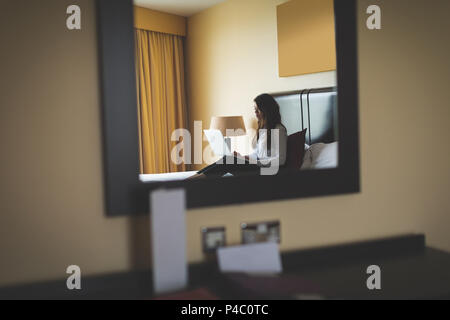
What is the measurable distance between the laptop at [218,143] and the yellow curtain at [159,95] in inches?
26.8

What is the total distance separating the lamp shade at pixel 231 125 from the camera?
3809 mm

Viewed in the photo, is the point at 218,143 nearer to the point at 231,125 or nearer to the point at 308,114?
the point at 231,125

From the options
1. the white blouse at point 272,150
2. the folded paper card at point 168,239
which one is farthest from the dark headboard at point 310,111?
the folded paper card at point 168,239

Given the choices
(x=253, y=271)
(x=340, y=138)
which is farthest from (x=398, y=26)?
(x=253, y=271)

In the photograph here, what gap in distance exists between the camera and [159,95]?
4789 millimetres

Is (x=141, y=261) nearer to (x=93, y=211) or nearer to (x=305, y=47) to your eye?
(x=93, y=211)

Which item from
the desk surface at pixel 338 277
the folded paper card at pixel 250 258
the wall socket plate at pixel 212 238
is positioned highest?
the wall socket plate at pixel 212 238

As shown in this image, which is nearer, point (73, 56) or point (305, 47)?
point (73, 56)

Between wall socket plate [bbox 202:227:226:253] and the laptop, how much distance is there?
2940 mm

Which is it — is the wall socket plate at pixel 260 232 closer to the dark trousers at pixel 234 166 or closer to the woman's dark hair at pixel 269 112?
the dark trousers at pixel 234 166

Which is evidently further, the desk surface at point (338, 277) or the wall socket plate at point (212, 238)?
the wall socket plate at point (212, 238)

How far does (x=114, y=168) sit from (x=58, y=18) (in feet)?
1.13

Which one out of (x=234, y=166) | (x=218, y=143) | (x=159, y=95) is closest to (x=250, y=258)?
(x=234, y=166)
